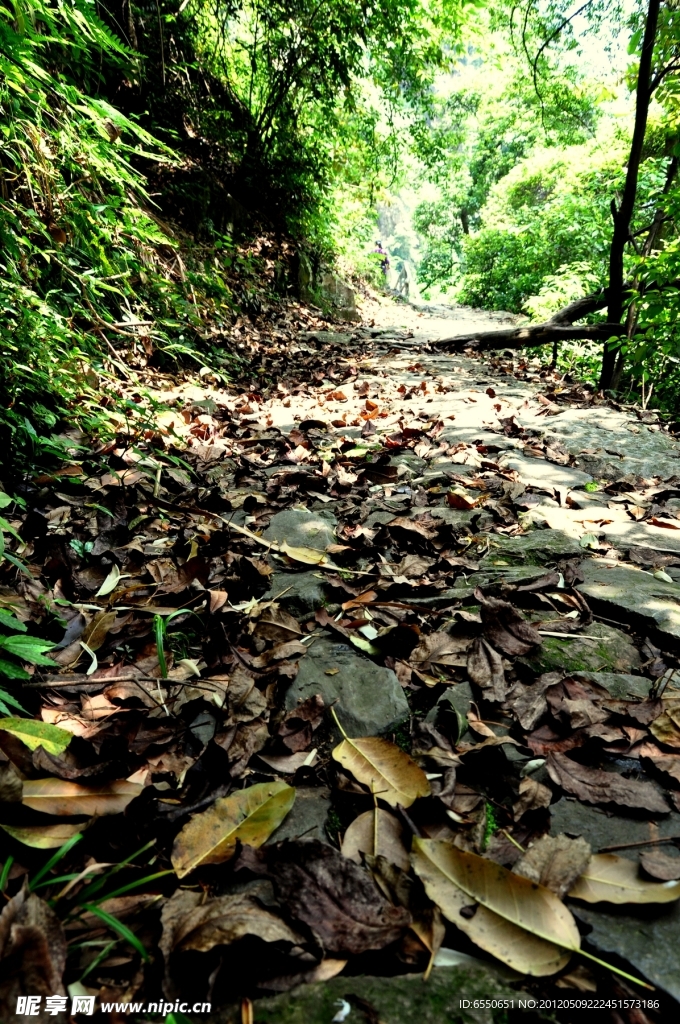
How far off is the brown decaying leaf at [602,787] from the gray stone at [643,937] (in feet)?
0.61

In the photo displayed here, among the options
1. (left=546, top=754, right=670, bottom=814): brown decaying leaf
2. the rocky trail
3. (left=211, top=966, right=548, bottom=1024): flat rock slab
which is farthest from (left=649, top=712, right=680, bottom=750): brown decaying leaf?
(left=211, top=966, right=548, bottom=1024): flat rock slab

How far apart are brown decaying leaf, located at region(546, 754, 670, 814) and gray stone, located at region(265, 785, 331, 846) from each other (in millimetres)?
439

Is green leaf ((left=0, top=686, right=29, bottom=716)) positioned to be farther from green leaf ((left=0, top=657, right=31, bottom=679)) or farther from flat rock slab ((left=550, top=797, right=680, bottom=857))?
flat rock slab ((left=550, top=797, right=680, bottom=857))

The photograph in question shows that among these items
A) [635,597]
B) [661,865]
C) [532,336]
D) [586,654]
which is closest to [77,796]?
[661,865]

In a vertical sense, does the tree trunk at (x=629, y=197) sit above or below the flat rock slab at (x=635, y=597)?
above

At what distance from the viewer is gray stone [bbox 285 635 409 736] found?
1244 millimetres

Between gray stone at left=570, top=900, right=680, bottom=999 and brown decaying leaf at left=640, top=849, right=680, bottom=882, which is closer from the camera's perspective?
gray stone at left=570, top=900, right=680, bottom=999

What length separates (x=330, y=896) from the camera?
0.85m

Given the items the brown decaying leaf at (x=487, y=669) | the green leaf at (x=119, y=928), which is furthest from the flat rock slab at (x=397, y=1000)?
the brown decaying leaf at (x=487, y=669)

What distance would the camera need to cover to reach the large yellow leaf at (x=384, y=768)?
105 centimetres

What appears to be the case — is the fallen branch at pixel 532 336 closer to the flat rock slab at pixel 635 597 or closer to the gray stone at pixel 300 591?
the flat rock slab at pixel 635 597

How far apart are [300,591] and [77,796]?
2.85 feet

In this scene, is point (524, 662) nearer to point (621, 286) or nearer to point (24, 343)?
point (24, 343)

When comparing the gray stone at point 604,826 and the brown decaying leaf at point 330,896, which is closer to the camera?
the brown decaying leaf at point 330,896
